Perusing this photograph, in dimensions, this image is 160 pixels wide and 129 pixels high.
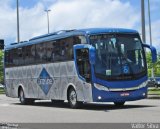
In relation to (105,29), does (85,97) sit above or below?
below

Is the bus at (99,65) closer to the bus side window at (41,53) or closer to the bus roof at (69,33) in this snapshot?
the bus roof at (69,33)

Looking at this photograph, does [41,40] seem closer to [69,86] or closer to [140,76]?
[69,86]

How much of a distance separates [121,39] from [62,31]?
372 centimetres

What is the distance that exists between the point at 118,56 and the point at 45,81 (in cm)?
602

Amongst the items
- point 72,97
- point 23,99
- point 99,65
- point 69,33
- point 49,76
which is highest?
point 69,33

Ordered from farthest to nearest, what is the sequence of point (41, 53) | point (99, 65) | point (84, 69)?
point (41, 53) → point (84, 69) → point (99, 65)

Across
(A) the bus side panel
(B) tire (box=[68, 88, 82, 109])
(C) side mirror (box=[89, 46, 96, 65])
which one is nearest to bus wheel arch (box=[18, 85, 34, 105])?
(A) the bus side panel

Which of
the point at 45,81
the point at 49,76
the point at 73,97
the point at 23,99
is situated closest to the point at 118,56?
the point at 73,97

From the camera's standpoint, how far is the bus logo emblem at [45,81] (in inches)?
1072

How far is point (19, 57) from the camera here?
3055cm

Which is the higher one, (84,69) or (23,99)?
(84,69)

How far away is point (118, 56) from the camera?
22797mm

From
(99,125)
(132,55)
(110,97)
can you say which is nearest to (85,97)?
(110,97)

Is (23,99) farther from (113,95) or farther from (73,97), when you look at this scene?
(113,95)
